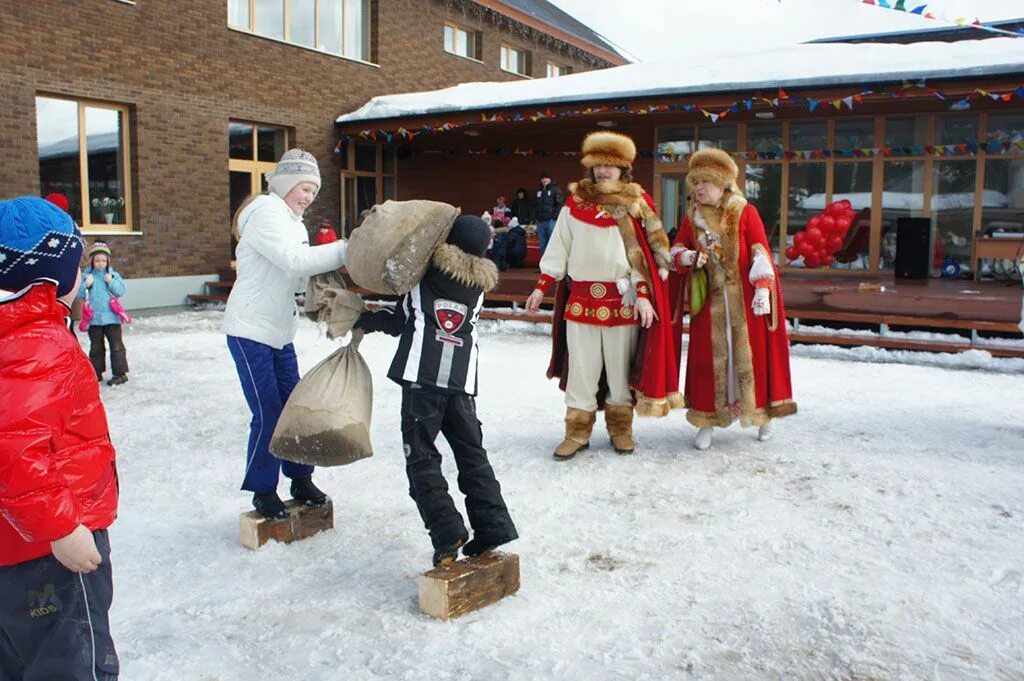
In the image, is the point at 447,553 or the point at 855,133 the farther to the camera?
the point at 855,133

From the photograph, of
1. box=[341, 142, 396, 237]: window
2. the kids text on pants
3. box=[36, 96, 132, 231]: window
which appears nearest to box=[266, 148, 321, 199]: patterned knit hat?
the kids text on pants

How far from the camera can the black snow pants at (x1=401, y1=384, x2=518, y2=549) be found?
3234mm

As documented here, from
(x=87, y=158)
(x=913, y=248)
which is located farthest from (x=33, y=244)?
(x=87, y=158)

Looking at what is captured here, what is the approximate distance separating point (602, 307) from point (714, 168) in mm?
1076

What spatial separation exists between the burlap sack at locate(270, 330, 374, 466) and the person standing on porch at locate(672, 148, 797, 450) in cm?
269

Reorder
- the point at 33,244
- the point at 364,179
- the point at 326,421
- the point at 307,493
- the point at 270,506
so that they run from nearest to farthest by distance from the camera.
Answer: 1. the point at 33,244
2. the point at 326,421
3. the point at 270,506
4. the point at 307,493
5. the point at 364,179

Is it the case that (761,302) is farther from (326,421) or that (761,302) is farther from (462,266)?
(326,421)

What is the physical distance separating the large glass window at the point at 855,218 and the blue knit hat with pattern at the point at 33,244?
1392 centimetres

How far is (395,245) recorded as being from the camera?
311 centimetres

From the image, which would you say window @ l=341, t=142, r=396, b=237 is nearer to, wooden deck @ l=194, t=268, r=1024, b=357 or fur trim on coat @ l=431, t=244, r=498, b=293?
wooden deck @ l=194, t=268, r=1024, b=357

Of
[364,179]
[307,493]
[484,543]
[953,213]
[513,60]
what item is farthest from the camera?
[513,60]

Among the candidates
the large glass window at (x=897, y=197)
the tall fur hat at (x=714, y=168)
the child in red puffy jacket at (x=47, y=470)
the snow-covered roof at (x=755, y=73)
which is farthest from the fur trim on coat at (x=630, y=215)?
the large glass window at (x=897, y=197)

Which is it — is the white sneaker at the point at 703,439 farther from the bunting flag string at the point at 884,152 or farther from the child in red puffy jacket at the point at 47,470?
the bunting flag string at the point at 884,152

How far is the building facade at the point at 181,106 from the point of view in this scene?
12.8 meters
